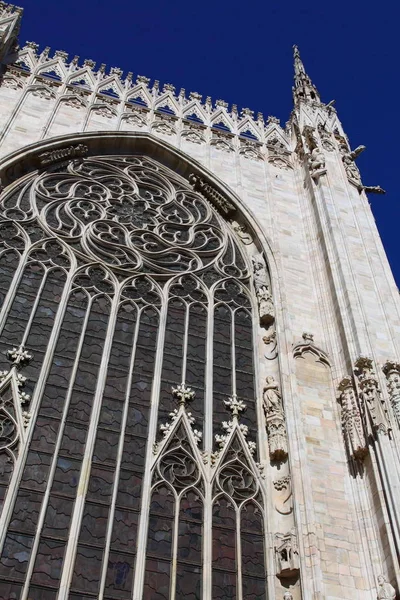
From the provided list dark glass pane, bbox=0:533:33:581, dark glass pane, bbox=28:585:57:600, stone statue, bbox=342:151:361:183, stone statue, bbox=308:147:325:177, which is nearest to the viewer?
dark glass pane, bbox=28:585:57:600

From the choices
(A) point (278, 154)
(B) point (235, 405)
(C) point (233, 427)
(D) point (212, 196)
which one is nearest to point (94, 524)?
(C) point (233, 427)

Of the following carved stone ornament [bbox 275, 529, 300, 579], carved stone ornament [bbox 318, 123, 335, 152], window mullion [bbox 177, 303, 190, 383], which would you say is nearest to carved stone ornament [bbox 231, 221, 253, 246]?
window mullion [bbox 177, 303, 190, 383]

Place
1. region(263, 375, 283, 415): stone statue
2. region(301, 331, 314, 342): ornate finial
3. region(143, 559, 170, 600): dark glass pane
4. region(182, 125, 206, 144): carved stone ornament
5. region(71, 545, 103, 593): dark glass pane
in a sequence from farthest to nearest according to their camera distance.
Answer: region(182, 125, 206, 144): carved stone ornament
region(301, 331, 314, 342): ornate finial
region(263, 375, 283, 415): stone statue
region(143, 559, 170, 600): dark glass pane
region(71, 545, 103, 593): dark glass pane

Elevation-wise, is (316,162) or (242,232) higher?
(316,162)

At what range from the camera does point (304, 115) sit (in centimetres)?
1977

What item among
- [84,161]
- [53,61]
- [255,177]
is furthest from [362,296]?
[53,61]

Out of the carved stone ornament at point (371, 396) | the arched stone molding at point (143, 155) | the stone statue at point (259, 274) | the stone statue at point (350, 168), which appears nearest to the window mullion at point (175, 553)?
the carved stone ornament at point (371, 396)

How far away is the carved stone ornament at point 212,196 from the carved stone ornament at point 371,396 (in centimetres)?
591

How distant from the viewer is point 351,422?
11297 millimetres

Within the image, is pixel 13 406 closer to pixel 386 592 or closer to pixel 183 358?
pixel 183 358

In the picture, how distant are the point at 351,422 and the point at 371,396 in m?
0.53

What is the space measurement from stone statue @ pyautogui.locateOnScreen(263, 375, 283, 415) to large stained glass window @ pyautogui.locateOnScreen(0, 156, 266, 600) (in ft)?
1.22

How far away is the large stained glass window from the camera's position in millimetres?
9266

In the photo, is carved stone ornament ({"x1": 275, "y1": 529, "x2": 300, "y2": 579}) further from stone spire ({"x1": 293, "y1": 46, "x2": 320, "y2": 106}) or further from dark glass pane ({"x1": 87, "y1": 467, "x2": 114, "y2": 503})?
stone spire ({"x1": 293, "y1": 46, "x2": 320, "y2": 106})
